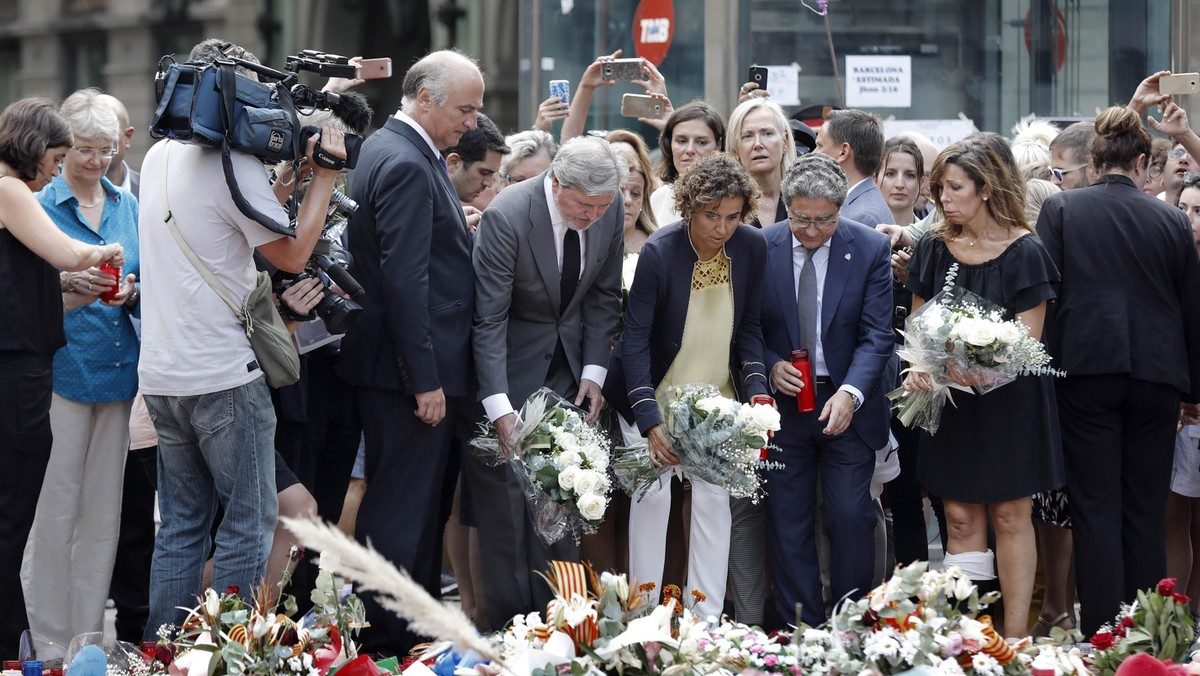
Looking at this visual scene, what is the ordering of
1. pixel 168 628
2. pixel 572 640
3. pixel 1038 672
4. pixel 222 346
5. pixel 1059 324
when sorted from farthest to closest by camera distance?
pixel 1059 324
pixel 222 346
pixel 168 628
pixel 1038 672
pixel 572 640

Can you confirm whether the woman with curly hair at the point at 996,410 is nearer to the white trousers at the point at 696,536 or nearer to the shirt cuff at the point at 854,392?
the shirt cuff at the point at 854,392

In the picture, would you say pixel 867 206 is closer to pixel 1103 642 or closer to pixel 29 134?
pixel 1103 642

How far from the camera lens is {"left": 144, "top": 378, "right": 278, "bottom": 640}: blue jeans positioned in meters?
4.36

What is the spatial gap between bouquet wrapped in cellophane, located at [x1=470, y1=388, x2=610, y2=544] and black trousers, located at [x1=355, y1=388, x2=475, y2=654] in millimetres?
220

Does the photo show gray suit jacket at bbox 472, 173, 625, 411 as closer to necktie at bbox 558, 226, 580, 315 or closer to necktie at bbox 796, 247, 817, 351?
necktie at bbox 558, 226, 580, 315

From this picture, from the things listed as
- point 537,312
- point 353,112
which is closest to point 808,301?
Result: point 537,312

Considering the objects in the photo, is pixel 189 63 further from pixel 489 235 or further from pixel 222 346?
pixel 489 235

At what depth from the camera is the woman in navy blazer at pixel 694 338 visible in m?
5.15

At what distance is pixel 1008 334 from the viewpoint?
4.76 m

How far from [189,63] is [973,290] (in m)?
2.83

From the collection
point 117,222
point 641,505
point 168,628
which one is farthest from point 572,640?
point 117,222

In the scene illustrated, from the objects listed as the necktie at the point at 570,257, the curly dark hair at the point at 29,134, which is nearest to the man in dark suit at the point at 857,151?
the necktie at the point at 570,257

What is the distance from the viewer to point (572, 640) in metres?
3.03

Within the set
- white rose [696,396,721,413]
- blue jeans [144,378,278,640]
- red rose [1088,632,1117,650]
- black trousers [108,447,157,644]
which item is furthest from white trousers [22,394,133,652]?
red rose [1088,632,1117,650]
